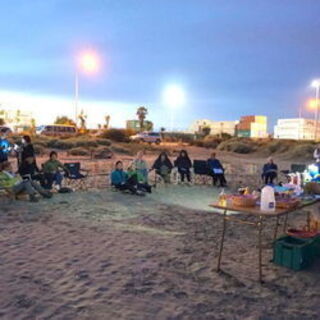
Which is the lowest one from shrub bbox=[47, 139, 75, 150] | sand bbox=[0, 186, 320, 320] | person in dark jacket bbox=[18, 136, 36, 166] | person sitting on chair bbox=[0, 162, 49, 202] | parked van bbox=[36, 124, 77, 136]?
sand bbox=[0, 186, 320, 320]

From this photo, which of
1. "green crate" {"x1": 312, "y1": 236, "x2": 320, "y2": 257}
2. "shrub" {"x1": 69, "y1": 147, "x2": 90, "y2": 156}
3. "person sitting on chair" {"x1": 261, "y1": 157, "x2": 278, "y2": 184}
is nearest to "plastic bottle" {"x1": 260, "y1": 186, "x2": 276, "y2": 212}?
"green crate" {"x1": 312, "y1": 236, "x2": 320, "y2": 257}

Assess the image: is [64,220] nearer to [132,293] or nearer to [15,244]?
[15,244]

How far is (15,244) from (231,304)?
295 centimetres

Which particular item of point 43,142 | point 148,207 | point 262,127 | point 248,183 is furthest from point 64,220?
point 262,127

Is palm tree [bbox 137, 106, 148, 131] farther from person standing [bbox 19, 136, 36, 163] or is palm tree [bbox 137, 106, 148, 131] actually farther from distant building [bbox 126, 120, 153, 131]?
person standing [bbox 19, 136, 36, 163]

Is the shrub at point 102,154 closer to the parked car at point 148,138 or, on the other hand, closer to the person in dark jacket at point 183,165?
the person in dark jacket at point 183,165

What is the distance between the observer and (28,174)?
29.9ft

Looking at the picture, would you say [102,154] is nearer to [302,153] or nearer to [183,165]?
[183,165]

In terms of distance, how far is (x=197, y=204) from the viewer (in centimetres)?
902

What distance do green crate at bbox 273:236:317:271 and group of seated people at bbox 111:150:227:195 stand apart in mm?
5207

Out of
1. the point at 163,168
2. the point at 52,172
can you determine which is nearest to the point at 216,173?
the point at 163,168

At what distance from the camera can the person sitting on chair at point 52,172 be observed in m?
9.41

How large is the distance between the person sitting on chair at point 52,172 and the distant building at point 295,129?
150 ft

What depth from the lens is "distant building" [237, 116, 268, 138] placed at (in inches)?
2544
